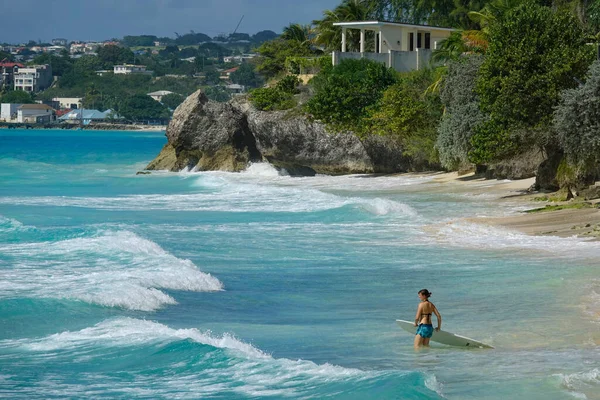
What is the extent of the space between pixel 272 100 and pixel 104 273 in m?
32.2

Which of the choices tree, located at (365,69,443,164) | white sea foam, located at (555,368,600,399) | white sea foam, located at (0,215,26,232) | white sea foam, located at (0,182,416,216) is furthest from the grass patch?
white sea foam, located at (555,368,600,399)

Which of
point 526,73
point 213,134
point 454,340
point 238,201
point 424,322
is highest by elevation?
point 526,73

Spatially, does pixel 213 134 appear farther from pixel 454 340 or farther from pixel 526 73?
pixel 454 340

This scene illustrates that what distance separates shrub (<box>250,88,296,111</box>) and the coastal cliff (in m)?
0.60

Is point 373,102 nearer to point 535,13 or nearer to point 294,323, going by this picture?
point 535,13

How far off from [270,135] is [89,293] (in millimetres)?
32234

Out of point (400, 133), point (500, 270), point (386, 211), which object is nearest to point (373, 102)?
point (400, 133)

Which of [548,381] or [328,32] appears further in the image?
[328,32]

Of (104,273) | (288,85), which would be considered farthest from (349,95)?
(104,273)

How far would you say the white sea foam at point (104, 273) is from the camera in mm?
17703

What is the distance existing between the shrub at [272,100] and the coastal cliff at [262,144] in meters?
0.60

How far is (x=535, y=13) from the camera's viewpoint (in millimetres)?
32719

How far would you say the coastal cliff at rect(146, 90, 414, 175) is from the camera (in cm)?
4756

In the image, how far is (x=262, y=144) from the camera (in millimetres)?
50219
